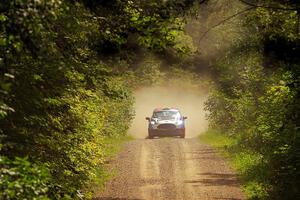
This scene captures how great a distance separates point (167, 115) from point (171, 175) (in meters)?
16.4

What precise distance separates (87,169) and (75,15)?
463cm

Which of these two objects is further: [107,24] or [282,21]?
[282,21]

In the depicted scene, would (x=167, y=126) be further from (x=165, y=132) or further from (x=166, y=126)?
(x=165, y=132)

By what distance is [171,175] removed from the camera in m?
18.4

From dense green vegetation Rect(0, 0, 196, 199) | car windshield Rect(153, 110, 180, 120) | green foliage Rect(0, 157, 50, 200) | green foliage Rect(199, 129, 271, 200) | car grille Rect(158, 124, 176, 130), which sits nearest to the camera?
green foliage Rect(0, 157, 50, 200)

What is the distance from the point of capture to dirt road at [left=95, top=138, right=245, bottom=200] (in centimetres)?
1540

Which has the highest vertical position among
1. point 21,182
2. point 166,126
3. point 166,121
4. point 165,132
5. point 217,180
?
point 166,121

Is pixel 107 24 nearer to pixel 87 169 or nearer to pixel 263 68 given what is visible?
pixel 87 169

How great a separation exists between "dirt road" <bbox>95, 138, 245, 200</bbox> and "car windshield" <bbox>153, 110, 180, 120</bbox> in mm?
7879

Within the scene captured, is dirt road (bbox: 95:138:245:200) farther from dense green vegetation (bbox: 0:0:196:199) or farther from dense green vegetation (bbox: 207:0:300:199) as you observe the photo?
dense green vegetation (bbox: 0:0:196:199)

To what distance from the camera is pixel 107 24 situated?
35.6ft

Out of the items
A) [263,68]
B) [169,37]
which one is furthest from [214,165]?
[169,37]

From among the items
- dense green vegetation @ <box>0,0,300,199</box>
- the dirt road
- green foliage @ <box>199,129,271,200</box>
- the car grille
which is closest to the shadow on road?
the dirt road

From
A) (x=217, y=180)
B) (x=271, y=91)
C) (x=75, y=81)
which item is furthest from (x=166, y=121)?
(x=75, y=81)
